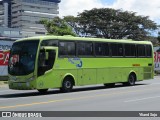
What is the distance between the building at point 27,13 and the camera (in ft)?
557

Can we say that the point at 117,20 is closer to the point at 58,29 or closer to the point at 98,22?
the point at 98,22

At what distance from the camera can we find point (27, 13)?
172 meters

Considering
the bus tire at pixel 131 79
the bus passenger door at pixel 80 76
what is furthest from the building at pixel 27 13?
the bus passenger door at pixel 80 76

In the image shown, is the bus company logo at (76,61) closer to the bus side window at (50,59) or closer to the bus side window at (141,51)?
the bus side window at (50,59)

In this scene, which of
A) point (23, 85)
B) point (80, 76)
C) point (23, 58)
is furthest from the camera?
point (80, 76)

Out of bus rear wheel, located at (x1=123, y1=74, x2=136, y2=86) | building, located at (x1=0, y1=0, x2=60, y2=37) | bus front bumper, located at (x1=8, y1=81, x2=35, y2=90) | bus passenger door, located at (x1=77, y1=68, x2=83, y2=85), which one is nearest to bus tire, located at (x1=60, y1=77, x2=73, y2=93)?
bus passenger door, located at (x1=77, y1=68, x2=83, y2=85)

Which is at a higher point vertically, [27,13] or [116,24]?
[27,13]

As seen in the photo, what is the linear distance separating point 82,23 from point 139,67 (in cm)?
6076

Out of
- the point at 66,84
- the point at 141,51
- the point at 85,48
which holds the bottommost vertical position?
the point at 66,84

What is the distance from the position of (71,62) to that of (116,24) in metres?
63.8

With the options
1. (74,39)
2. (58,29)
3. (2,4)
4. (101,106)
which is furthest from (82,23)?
(2,4)

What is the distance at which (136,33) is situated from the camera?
278ft

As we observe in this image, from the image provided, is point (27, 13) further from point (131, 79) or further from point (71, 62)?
point (71, 62)

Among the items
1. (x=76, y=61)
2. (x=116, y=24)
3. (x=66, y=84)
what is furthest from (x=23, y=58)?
(x=116, y=24)
